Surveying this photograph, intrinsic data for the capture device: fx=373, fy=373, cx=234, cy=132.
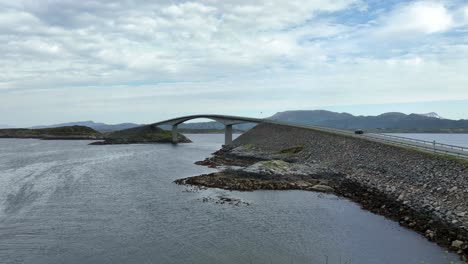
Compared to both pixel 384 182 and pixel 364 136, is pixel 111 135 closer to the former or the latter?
pixel 364 136

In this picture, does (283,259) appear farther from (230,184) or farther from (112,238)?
(230,184)

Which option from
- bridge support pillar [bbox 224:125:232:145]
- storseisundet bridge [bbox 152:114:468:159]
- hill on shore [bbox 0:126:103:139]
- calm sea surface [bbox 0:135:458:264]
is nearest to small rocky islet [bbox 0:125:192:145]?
hill on shore [bbox 0:126:103:139]

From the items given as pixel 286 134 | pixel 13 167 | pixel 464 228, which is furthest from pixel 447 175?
pixel 13 167

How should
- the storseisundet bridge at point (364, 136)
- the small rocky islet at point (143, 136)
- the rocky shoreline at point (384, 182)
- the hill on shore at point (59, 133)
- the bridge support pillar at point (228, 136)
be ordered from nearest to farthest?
1. the rocky shoreline at point (384, 182)
2. the storseisundet bridge at point (364, 136)
3. the bridge support pillar at point (228, 136)
4. the small rocky islet at point (143, 136)
5. the hill on shore at point (59, 133)

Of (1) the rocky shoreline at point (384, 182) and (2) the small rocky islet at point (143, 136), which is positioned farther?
(2) the small rocky islet at point (143, 136)

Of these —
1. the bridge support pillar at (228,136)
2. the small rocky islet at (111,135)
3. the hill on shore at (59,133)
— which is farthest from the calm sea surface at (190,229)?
the hill on shore at (59,133)

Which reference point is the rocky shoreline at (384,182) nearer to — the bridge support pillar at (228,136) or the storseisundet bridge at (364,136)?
the storseisundet bridge at (364,136)

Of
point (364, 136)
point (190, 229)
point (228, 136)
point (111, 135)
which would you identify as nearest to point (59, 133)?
point (111, 135)
